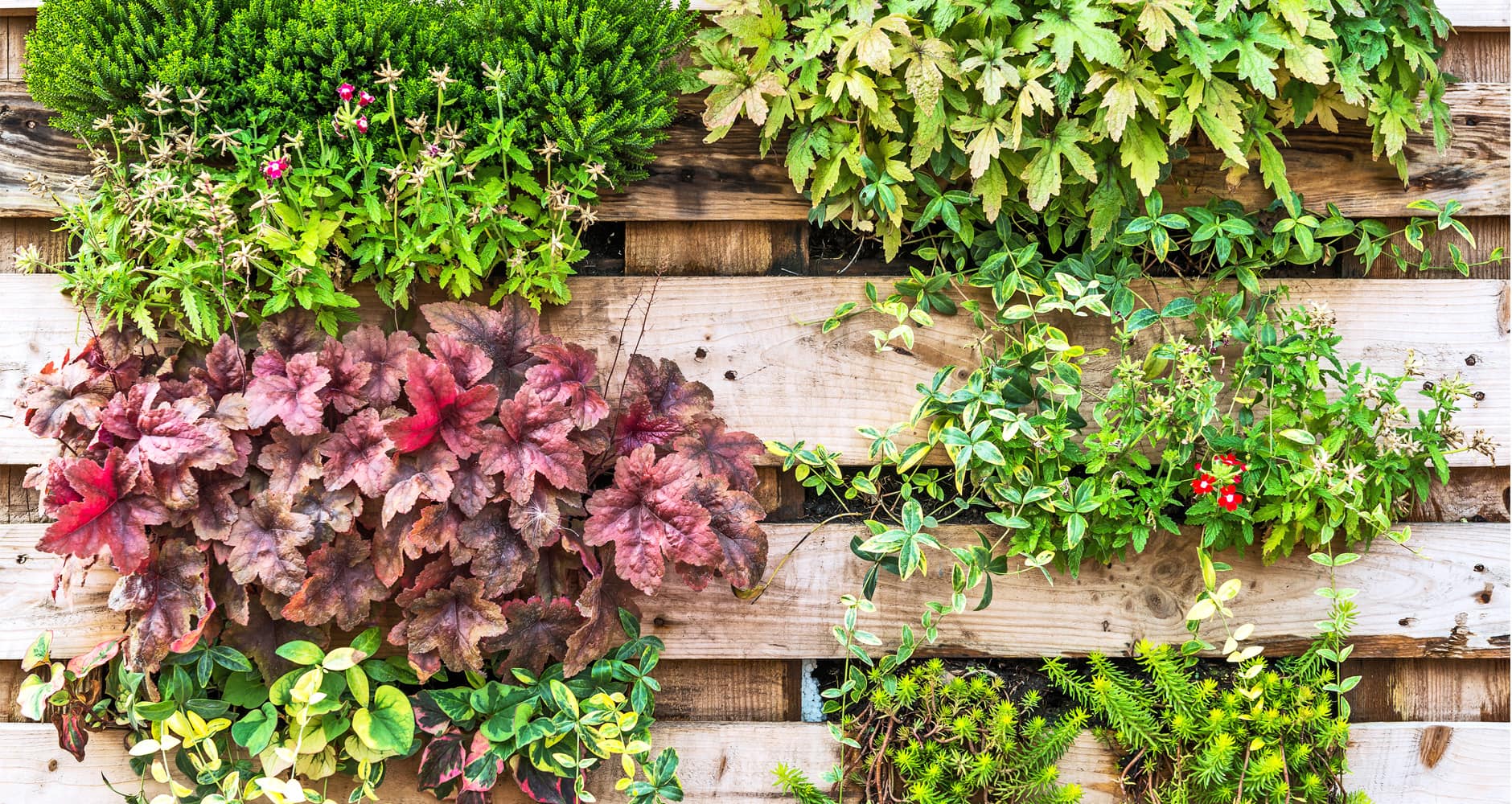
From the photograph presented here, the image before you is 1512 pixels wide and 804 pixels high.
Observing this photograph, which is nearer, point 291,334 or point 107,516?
point 107,516

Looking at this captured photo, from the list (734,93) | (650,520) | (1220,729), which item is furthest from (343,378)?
(1220,729)

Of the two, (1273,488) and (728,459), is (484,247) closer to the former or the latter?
(728,459)

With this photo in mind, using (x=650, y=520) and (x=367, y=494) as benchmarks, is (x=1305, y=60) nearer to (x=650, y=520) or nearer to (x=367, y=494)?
(x=650, y=520)

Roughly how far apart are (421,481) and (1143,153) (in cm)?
124

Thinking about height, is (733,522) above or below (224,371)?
below

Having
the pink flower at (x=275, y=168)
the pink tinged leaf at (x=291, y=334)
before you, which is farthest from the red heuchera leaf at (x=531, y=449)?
the pink flower at (x=275, y=168)

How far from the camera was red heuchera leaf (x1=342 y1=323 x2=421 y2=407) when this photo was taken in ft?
4.70

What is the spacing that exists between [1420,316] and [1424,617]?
0.55 m

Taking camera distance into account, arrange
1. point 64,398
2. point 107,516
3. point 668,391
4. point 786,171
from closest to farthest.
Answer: point 107,516 → point 64,398 → point 668,391 → point 786,171

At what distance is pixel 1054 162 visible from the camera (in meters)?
1.47

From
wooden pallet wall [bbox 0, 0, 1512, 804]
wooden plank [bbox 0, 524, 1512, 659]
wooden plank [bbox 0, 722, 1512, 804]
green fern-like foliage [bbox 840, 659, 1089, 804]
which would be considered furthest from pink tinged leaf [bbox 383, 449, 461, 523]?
green fern-like foliage [bbox 840, 659, 1089, 804]

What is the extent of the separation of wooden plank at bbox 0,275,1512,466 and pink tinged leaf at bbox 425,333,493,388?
223mm

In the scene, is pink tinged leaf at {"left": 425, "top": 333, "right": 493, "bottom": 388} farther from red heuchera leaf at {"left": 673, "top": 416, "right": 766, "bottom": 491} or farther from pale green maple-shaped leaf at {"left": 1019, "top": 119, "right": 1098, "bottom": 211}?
pale green maple-shaped leaf at {"left": 1019, "top": 119, "right": 1098, "bottom": 211}

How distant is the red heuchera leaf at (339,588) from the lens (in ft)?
4.48
